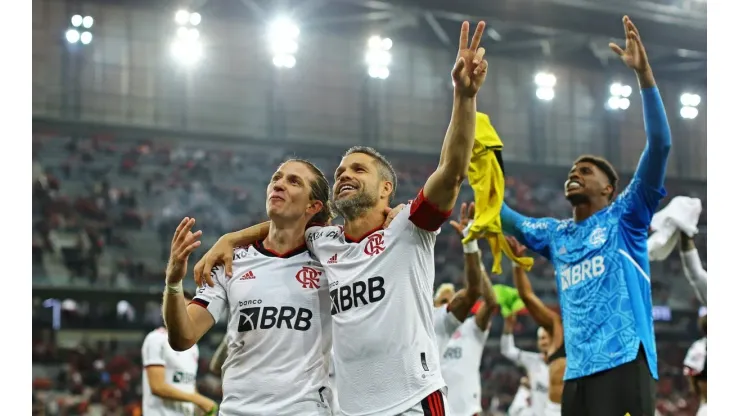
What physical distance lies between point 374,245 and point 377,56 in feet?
73.4

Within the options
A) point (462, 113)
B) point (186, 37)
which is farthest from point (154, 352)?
point (186, 37)

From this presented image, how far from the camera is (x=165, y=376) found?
32.4ft

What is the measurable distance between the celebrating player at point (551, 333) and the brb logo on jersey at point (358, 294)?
9.80 ft

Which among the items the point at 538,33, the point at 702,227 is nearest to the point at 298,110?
the point at 538,33

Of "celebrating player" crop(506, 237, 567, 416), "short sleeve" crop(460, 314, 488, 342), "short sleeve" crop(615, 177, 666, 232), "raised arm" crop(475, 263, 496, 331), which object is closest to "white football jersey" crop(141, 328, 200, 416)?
"short sleeve" crop(460, 314, 488, 342)

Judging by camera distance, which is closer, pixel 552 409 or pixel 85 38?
pixel 552 409

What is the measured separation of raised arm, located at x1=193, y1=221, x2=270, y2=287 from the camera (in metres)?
4.62

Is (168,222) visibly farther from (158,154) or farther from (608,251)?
(608,251)

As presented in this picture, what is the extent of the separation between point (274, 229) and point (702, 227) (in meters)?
25.8

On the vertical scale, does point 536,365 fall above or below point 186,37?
below

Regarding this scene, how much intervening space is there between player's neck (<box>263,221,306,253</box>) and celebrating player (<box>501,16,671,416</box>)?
1981 millimetres

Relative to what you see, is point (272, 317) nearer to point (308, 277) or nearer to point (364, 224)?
point (308, 277)

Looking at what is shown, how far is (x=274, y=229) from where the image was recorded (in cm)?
478

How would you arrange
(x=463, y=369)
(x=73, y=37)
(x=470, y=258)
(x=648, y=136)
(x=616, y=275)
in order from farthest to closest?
(x=73, y=37), (x=463, y=369), (x=470, y=258), (x=616, y=275), (x=648, y=136)
